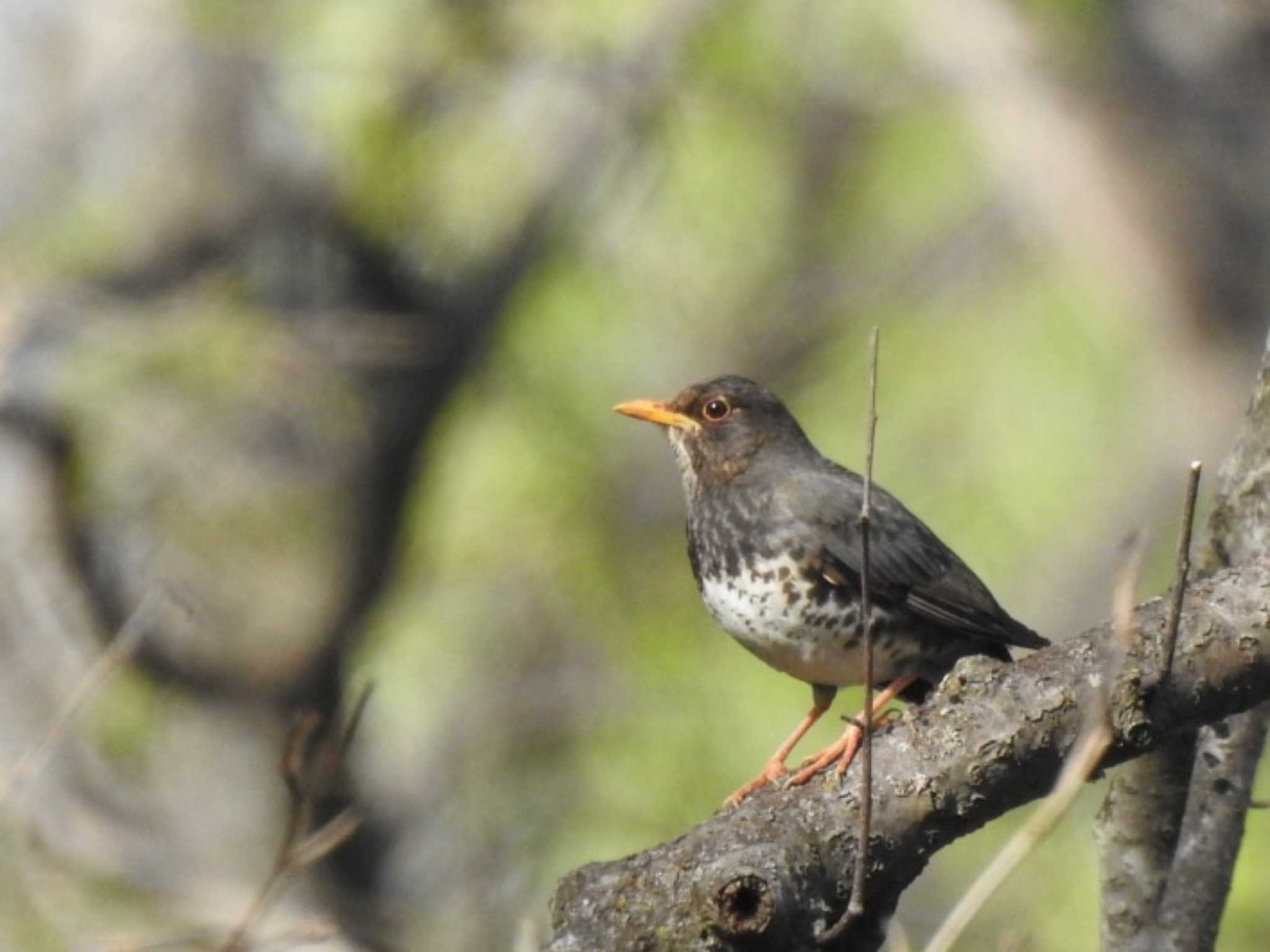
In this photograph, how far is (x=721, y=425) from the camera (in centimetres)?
640

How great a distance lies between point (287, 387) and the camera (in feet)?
33.4

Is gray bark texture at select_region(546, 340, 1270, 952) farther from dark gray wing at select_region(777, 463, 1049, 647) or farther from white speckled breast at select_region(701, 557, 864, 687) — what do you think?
dark gray wing at select_region(777, 463, 1049, 647)

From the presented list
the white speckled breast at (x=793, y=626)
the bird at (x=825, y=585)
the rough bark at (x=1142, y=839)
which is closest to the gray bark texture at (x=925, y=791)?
the rough bark at (x=1142, y=839)

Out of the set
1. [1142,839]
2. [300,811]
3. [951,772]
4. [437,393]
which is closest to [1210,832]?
[1142,839]

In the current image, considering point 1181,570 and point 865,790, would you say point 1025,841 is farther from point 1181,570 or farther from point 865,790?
point 1181,570

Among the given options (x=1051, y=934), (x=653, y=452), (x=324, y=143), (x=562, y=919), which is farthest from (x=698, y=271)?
(x=562, y=919)

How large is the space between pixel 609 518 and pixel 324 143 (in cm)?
417

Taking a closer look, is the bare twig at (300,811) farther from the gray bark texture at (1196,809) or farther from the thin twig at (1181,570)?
the gray bark texture at (1196,809)

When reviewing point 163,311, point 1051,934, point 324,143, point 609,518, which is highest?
point 324,143

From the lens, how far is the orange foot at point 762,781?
166 inches

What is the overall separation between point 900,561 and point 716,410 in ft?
3.45

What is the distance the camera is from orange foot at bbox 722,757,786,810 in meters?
4.21

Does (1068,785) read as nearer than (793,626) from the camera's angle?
Yes

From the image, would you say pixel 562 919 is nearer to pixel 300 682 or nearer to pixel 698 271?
pixel 300 682
